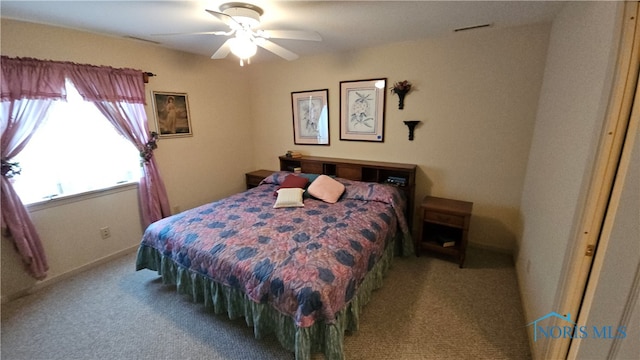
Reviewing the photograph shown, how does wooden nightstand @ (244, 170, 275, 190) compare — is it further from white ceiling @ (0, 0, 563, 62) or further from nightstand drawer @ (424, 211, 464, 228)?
nightstand drawer @ (424, 211, 464, 228)

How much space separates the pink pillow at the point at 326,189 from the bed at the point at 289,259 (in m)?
0.07

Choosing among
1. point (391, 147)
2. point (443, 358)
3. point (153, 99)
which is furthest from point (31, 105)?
point (443, 358)

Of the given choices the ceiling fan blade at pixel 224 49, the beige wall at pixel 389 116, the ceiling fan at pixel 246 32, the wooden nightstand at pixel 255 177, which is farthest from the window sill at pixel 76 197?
the ceiling fan at pixel 246 32

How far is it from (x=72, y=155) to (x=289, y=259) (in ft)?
8.27

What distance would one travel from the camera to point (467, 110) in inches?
102

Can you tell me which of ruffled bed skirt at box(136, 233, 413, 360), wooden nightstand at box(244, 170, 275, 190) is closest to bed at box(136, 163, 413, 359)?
ruffled bed skirt at box(136, 233, 413, 360)

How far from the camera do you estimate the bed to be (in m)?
1.47

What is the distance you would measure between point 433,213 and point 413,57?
5.63 ft

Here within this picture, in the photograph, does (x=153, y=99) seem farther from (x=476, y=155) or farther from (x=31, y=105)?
(x=476, y=155)

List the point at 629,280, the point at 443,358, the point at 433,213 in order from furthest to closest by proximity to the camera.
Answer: the point at 433,213 → the point at 443,358 → the point at 629,280

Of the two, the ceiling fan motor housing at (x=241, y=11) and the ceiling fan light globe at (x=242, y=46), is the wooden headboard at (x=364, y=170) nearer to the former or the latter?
the ceiling fan light globe at (x=242, y=46)

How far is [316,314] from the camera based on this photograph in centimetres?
142

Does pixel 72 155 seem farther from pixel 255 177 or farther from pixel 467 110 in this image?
pixel 467 110

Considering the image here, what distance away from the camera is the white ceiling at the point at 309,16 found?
1.83 meters
